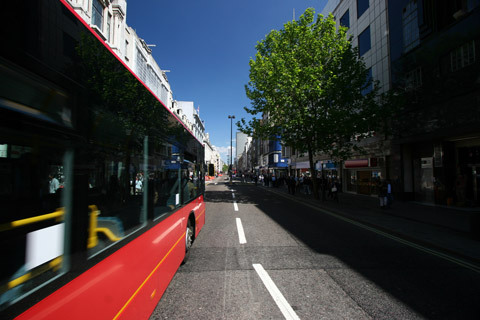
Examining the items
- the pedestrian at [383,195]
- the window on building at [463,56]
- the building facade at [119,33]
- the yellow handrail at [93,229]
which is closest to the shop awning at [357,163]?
the pedestrian at [383,195]

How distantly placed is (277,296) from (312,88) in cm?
1289

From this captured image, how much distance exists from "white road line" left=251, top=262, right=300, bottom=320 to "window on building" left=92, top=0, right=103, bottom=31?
19682 mm

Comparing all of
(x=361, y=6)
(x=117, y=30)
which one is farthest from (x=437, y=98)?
(x=117, y=30)

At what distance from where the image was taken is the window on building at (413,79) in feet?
44.0

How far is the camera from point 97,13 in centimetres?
1672

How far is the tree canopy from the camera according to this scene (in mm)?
13969

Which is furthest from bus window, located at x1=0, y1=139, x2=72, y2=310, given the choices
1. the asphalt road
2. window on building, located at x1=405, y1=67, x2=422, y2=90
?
window on building, located at x1=405, y1=67, x2=422, y2=90

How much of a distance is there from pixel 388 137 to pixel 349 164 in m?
5.26

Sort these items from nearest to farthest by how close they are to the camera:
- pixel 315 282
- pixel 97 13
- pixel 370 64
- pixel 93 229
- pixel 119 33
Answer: pixel 93 229
pixel 315 282
pixel 97 13
pixel 370 64
pixel 119 33

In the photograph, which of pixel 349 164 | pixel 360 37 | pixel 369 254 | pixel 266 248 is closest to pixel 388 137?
pixel 349 164

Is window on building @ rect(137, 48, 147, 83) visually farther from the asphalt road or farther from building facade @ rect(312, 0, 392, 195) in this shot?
the asphalt road

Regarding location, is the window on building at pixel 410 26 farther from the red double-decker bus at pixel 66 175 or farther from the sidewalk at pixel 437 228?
the red double-decker bus at pixel 66 175

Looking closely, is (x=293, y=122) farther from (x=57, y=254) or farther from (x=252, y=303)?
(x=57, y=254)

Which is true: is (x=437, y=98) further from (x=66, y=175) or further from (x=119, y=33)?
(x=119, y=33)
